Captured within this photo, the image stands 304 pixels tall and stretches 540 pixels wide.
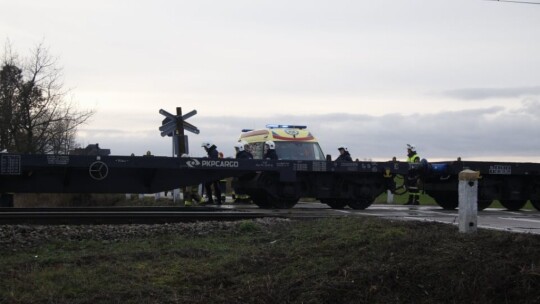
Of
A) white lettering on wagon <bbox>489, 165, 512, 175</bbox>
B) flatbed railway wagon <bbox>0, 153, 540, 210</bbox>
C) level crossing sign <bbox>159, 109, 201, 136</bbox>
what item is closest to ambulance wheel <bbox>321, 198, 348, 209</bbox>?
flatbed railway wagon <bbox>0, 153, 540, 210</bbox>

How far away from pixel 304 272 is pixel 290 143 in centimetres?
1536

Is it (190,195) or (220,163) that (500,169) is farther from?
(190,195)

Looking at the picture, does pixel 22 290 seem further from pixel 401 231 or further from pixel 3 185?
pixel 3 185

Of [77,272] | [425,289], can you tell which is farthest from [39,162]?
[425,289]

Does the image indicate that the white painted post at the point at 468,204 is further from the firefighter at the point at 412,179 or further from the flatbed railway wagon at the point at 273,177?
the firefighter at the point at 412,179

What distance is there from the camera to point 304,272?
6758 mm

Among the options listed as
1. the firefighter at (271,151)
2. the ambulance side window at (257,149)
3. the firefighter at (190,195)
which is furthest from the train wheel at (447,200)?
the firefighter at (190,195)

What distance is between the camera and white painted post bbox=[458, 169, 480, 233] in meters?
8.06

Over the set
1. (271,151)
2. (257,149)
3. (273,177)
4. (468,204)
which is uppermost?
(257,149)

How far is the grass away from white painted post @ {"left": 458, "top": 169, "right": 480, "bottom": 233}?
458 millimetres

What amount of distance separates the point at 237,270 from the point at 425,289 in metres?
2.15

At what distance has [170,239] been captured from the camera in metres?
10.2

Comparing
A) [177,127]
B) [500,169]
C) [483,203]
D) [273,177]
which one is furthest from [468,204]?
[177,127]

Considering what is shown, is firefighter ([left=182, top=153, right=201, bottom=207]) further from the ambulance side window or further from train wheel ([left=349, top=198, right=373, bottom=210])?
train wheel ([left=349, top=198, right=373, bottom=210])
